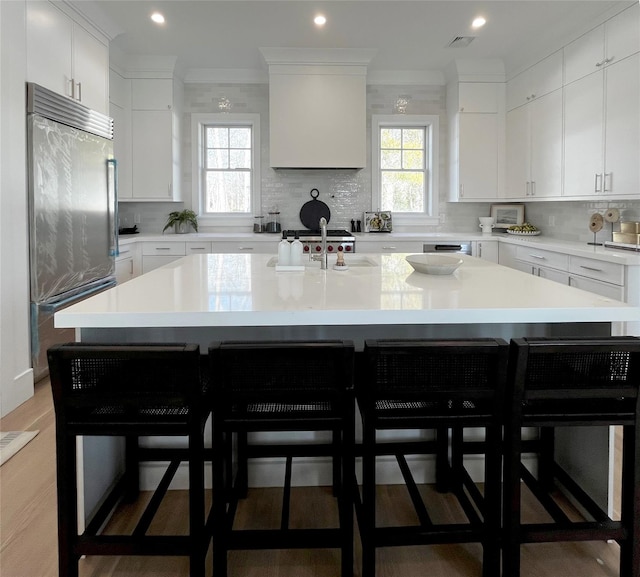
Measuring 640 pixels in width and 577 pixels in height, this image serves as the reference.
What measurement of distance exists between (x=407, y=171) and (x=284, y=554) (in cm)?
491

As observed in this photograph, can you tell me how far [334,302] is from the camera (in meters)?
1.68

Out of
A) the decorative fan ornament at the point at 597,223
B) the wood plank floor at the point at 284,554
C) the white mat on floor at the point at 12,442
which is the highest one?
the decorative fan ornament at the point at 597,223

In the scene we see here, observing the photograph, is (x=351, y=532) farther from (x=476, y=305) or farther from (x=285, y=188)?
(x=285, y=188)

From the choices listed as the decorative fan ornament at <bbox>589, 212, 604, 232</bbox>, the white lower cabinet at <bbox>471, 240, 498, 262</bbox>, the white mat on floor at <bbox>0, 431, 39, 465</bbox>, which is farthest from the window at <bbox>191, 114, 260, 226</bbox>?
the white mat on floor at <bbox>0, 431, 39, 465</bbox>

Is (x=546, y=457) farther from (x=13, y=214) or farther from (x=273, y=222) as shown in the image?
(x=273, y=222)

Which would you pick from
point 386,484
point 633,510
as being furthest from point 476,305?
point 386,484

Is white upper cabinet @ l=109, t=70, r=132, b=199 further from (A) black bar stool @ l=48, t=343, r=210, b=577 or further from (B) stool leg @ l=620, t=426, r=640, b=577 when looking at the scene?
(B) stool leg @ l=620, t=426, r=640, b=577

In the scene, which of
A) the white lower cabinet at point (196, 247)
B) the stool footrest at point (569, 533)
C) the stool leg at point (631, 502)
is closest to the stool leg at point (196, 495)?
the stool footrest at point (569, 533)

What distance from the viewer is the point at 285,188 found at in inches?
232

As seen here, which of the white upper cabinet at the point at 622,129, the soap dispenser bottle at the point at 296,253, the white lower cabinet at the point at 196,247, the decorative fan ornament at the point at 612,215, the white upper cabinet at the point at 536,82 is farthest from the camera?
the white lower cabinet at the point at 196,247

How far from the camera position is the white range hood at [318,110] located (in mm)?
5223

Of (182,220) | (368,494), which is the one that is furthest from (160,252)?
(368,494)

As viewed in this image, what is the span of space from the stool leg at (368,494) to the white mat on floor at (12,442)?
185 centimetres

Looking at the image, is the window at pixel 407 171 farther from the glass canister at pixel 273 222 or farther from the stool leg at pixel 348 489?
the stool leg at pixel 348 489
